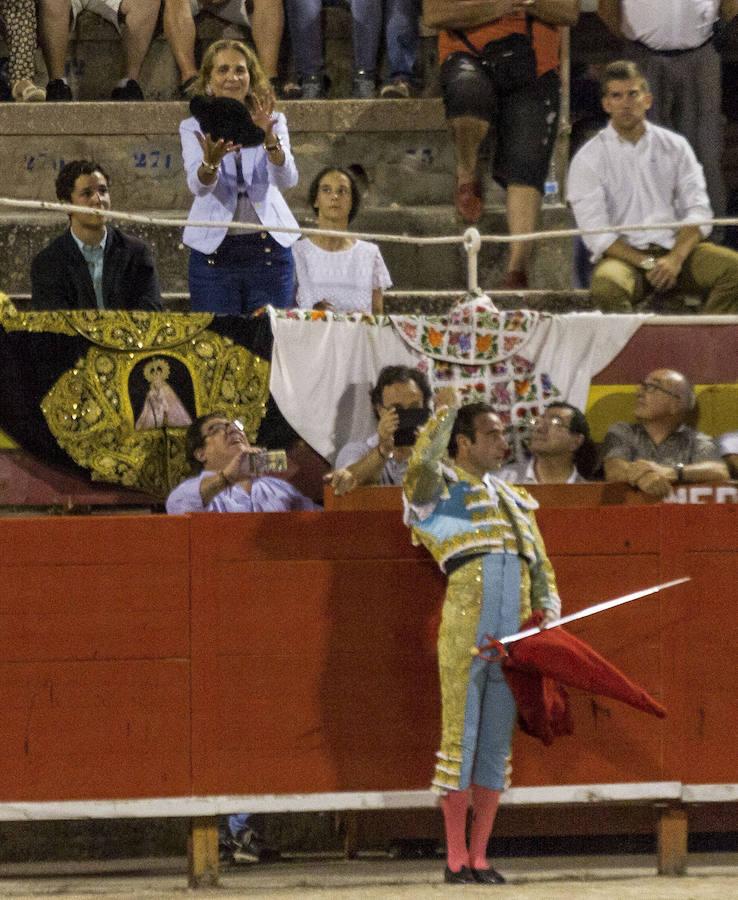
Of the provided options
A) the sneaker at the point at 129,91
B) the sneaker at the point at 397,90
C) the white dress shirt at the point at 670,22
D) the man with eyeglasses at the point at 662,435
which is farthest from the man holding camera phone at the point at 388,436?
the sneaker at the point at 129,91

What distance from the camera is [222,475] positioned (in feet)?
21.0

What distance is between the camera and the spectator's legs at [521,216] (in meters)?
7.93

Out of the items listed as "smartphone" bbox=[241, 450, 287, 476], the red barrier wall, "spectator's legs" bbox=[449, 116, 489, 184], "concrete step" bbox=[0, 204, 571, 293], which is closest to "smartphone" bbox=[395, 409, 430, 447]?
the red barrier wall

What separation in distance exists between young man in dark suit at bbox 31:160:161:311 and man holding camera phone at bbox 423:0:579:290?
159 cm

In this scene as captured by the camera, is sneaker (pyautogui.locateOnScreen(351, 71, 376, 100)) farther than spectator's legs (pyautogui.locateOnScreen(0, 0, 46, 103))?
Yes

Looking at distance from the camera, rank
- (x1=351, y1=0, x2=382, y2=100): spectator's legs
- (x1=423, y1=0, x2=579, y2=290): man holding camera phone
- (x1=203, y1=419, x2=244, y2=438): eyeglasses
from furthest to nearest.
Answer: (x1=351, y1=0, x2=382, y2=100): spectator's legs < (x1=423, y1=0, x2=579, y2=290): man holding camera phone < (x1=203, y1=419, x2=244, y2=438): eyeglasses

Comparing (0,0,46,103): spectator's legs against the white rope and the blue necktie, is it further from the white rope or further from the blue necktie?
the blue necktie

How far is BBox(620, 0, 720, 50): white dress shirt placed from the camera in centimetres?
838

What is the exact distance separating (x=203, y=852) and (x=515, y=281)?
2.81m

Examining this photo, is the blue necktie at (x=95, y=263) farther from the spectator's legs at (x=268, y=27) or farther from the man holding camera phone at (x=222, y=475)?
the spectator's legs at (x=268, y=27)

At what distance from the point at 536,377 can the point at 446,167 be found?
238 centimetres

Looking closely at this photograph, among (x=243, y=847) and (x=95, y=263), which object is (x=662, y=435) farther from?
(x=95, y=263)

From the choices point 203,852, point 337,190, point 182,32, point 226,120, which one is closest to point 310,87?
point 182,32

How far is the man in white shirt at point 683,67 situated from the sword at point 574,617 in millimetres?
2690
